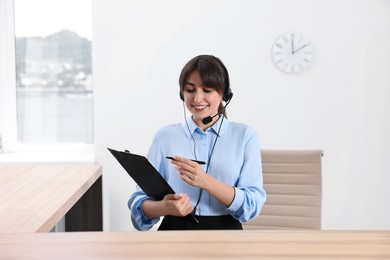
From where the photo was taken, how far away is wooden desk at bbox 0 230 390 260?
89cm

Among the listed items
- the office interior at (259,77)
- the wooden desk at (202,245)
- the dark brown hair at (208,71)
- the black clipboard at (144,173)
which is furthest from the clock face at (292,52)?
the wooden desk at (202,245)

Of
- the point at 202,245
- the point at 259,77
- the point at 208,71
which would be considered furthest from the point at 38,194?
the point at 259,77

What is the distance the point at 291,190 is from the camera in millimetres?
2062

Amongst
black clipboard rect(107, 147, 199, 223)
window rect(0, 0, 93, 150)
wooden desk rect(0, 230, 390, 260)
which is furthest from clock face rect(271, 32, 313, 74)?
wooden desk rect(0, 230, 390, 260)

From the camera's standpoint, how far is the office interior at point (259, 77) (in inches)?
135

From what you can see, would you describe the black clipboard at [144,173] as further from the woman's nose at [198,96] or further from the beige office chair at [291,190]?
the beige office chair at [291,190]

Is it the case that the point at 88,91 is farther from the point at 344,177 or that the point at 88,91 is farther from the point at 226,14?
the point at 344,177

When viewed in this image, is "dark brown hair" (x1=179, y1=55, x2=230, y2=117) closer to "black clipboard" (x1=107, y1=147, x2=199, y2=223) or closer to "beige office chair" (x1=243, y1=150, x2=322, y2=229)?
"black clipboard" (x1=107, y1=147, x2=199, y2=223)

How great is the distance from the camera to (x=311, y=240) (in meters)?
0.98

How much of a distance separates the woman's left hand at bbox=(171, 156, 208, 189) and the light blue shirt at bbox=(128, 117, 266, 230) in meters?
0.18

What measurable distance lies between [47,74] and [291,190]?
7.87 feet

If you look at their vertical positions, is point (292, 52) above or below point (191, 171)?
above

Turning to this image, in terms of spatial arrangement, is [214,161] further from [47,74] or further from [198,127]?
[47,74]

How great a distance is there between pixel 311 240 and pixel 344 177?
2689mm
